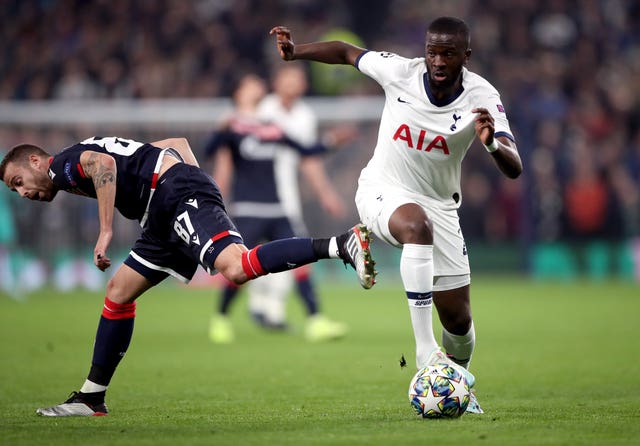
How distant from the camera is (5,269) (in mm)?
20109

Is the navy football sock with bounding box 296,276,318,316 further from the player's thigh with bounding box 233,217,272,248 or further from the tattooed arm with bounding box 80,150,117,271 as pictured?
the tattooed arm with bounding box 80,150,117,271

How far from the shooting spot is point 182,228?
279 inches

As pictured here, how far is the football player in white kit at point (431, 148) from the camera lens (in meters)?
7.07

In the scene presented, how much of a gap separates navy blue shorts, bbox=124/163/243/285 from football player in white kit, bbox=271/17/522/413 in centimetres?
99

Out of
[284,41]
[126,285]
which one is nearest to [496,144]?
[284,41]

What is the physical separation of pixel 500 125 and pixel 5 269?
48.6 feet

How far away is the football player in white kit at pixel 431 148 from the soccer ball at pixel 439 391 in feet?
0.50

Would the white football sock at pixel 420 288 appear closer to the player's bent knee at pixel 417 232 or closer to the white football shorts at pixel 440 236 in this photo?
the player's bent knee at pixel 417 232

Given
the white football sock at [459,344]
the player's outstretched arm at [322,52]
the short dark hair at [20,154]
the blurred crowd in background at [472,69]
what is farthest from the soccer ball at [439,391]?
the blurred crowd in background at [472,69]

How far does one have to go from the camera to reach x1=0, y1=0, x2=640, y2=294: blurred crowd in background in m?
21.3

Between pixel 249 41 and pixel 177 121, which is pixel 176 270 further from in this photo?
pixel 249 41

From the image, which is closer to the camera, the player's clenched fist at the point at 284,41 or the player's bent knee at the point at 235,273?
the player's bent knee at the point at 235,273

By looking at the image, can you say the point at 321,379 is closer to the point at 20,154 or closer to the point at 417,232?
the point at 417,232

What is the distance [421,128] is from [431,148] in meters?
0.15
